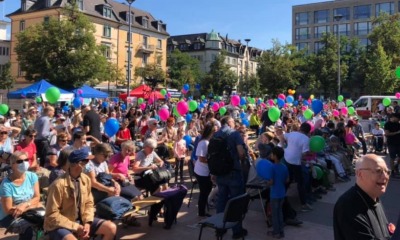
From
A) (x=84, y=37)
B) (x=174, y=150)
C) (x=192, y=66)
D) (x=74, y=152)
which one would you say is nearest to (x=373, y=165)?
(x=74, y=152)

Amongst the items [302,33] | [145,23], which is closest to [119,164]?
[145,23]

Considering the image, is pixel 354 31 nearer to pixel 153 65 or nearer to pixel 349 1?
pixel 349 1

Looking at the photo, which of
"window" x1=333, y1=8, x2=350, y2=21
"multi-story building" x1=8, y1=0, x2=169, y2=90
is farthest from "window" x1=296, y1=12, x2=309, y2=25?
"multi-story building" x1=8, y1=0, x2=169, y2=90

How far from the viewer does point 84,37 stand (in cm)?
3594

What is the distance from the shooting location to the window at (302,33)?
72.2 meters

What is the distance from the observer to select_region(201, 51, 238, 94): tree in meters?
56.3

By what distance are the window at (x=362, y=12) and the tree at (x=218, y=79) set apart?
2721cm

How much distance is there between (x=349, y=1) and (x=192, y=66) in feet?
97.3

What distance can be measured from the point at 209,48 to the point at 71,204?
260 feet

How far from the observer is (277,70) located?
124 feet

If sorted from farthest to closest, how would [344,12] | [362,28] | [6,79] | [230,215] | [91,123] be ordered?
[344,12], [362,28], [6,79], [91,123], [230,215]

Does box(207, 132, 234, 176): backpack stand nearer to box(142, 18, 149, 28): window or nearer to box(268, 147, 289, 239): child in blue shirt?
box(268, 147, 289, 239): child in blue shirt

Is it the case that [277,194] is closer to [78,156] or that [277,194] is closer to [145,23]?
[78,156]

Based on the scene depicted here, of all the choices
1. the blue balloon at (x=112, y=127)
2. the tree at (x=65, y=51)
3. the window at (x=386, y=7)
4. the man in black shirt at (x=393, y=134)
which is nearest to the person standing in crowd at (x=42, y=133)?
the blue balloon at (x=112, y=127)
